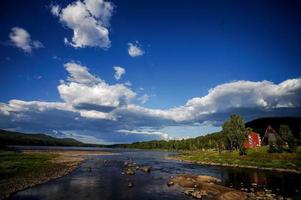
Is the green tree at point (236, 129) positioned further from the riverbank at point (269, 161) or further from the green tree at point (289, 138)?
the green tree at point (289, 138)

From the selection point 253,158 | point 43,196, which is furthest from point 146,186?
point 253,158

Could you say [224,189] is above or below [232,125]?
below

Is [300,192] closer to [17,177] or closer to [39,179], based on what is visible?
[39,179]

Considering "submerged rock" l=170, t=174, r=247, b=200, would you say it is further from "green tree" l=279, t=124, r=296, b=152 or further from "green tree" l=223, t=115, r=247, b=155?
"green tree" l=279, t=124, r=296, b=152

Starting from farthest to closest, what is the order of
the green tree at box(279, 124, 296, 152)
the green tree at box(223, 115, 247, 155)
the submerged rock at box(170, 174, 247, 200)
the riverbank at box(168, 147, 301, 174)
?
1. the green tree at box(223, 115, 247, 155)
2. the green tree at box(279, 124, 296, 152)
3. the riverbank at box(168, 147, 301, 174)
4. the submerged rock at box(170, 174, 247, 200)

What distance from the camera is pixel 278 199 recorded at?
117ft

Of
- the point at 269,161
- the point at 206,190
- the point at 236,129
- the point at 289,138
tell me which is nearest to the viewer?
the point at 206,190

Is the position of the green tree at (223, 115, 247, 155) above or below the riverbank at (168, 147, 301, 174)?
above

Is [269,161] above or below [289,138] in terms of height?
below

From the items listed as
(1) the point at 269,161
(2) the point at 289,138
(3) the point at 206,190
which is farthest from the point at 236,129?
(3) the point at 206,190

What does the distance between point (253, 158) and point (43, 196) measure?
253ft

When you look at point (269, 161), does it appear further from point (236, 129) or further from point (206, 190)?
point (206, 190)

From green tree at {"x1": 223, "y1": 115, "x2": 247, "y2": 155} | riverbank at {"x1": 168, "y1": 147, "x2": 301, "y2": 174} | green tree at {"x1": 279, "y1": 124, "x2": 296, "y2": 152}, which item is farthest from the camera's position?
green tree at {"x1": 223, "y1": 115, "x2": 247, "y2": 155}

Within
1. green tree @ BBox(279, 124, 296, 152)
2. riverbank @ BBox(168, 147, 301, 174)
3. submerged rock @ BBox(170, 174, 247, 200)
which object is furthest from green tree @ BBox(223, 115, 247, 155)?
submerged rock @ BBox(170, 174, 247, 200)
